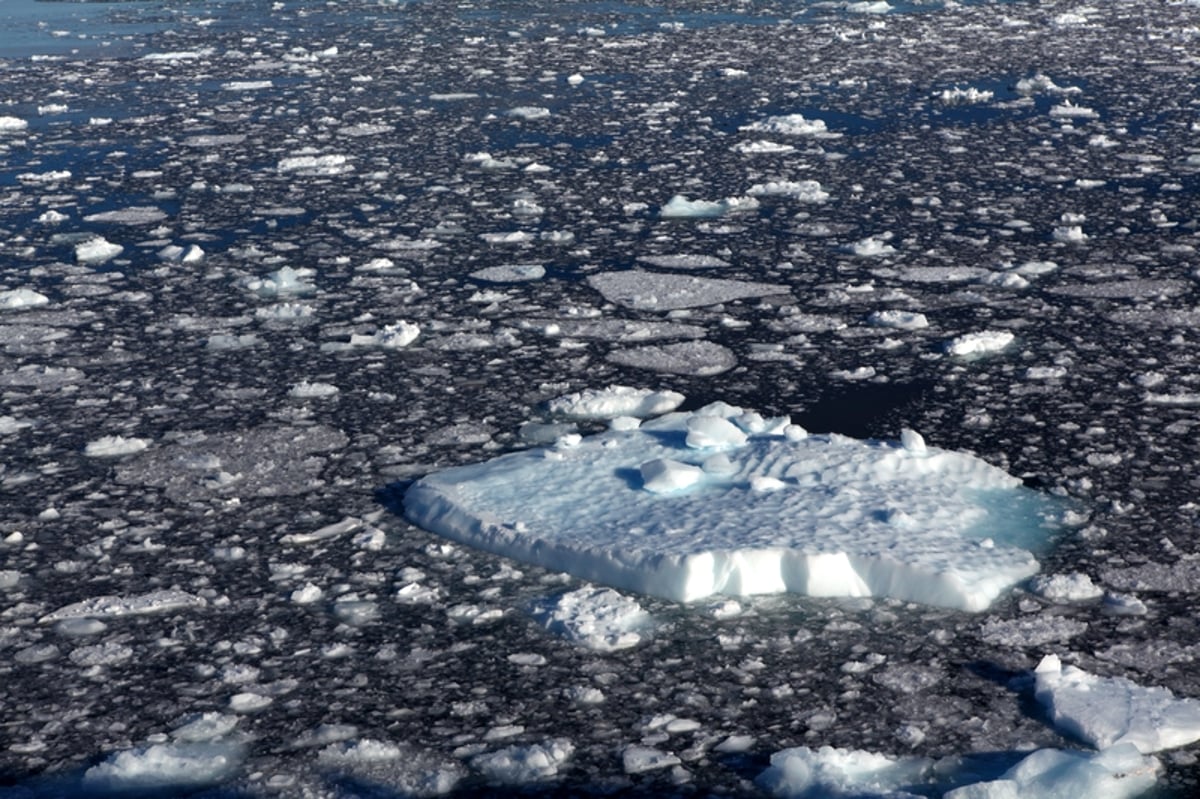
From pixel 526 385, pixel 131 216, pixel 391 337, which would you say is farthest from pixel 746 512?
pixel 131 216

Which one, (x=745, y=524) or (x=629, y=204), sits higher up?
(x=745, y=524)

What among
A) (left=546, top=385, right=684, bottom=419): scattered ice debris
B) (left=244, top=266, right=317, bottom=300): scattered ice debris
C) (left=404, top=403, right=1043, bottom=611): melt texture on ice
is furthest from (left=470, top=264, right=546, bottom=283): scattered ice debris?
(left=404, top=403, right=1043, bottom=611): melt texture on ice

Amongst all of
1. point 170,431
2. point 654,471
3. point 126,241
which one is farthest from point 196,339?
point 654,471

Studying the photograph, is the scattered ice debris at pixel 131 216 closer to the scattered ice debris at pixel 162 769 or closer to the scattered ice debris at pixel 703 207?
the scattered ice debris at pixel 703 207

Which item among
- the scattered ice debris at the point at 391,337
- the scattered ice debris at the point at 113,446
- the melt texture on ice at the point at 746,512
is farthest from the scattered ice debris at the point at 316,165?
the melt texture on ice at the point at 746,512

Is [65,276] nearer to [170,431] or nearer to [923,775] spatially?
[170,431]
